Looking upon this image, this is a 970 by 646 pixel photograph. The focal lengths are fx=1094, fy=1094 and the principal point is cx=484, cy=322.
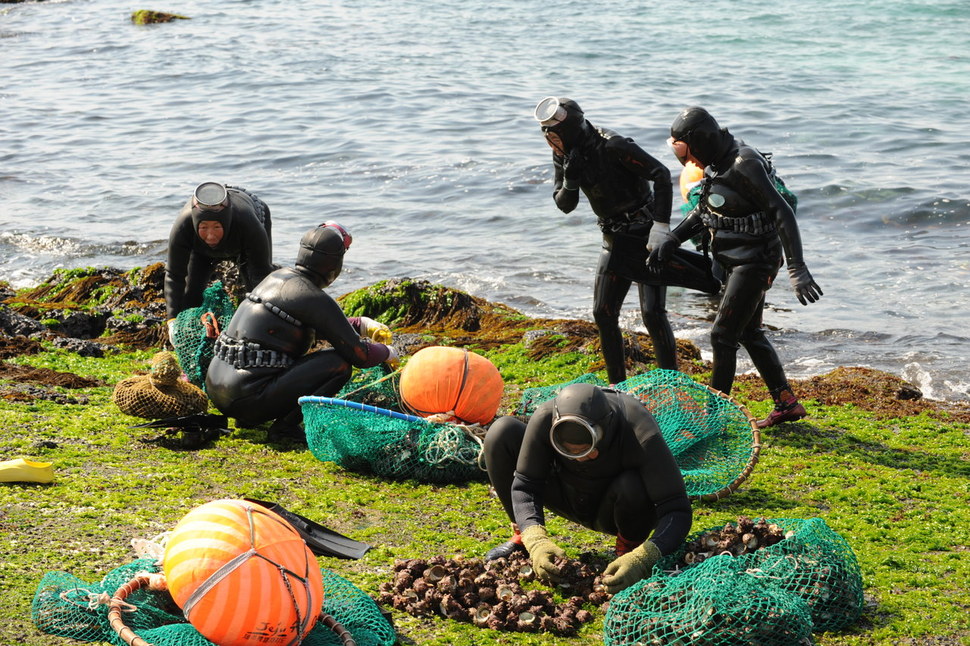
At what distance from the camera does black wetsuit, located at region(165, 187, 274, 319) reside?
8.22 m

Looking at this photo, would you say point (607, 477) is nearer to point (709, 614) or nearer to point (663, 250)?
point (709, 614)

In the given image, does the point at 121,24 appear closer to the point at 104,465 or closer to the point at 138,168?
the point at 138,168

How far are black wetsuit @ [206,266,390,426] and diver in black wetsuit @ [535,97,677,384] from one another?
188 centimetres

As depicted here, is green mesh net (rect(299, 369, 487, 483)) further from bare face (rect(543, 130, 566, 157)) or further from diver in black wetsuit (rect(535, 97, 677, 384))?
bare face (rect(543, 130, 566, 157))

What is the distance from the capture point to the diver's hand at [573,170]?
7.86 meters

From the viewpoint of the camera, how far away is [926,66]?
26031 millimetres

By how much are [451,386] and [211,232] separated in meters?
2.43

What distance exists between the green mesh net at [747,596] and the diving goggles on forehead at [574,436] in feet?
1.99

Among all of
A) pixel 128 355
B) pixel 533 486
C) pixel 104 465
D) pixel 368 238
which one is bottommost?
pixel 368 238

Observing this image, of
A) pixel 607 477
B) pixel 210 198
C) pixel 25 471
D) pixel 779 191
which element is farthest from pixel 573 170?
pixel 25 471

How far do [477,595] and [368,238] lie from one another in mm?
12056

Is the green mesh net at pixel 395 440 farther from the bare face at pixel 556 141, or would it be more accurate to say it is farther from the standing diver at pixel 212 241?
the bare face at pixel 556 141

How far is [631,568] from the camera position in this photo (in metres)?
4.68

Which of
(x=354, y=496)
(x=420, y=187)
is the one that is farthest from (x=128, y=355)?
(x=420, y=187)
